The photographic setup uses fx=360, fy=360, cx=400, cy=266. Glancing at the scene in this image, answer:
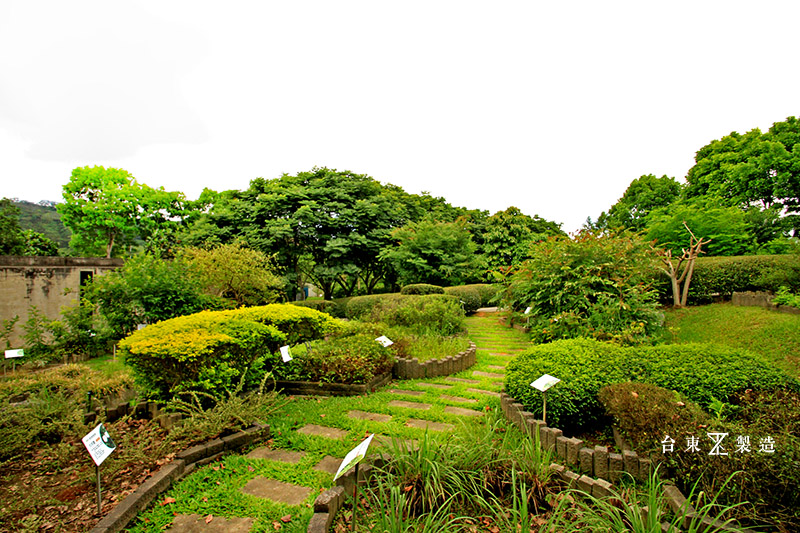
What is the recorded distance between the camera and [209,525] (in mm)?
2266

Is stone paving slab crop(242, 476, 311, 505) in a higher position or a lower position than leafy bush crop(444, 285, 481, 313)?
lower

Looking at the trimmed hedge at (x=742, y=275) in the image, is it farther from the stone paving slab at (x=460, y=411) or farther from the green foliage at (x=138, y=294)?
the green foliage at (x=138, y=294)

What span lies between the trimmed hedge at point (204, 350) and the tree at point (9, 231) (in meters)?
27.6

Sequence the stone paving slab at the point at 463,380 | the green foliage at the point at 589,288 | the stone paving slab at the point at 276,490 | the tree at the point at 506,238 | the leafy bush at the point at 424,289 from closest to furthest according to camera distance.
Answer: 1. the stone paving slab at the point at 276,490
2. the stone paving slab at the point at 463,380
3. the green foliage at the point at 589,288
4. the leafy bush at the point at 424,289
5. the tree at the point at 506,238

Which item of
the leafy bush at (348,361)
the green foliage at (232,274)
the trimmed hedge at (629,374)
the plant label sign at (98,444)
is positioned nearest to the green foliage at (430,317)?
the leafy bush at (348,361)

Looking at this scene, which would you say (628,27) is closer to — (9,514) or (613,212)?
(9,514)

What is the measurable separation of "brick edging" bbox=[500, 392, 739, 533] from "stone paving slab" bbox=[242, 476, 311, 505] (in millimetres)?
1775

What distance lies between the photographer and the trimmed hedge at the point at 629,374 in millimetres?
3230

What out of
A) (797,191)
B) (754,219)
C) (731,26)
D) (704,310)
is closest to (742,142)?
(797,191)

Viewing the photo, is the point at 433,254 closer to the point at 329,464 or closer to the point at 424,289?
the point at 424,289

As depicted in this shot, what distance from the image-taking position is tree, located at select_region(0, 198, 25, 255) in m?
21.9

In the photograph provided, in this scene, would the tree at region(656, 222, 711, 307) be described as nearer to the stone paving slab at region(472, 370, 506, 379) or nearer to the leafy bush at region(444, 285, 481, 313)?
the leafy bush at region(444, 285, 481, 313)

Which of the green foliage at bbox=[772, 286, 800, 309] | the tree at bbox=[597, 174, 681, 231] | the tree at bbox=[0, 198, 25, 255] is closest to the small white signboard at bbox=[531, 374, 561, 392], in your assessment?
the green foliage at bbox=[772, 286, 800, 309]

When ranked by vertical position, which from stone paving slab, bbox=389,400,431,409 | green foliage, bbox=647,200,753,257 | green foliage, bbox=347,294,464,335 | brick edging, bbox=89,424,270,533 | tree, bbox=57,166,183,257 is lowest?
stone paving slab, bbox=389,400,431,409
